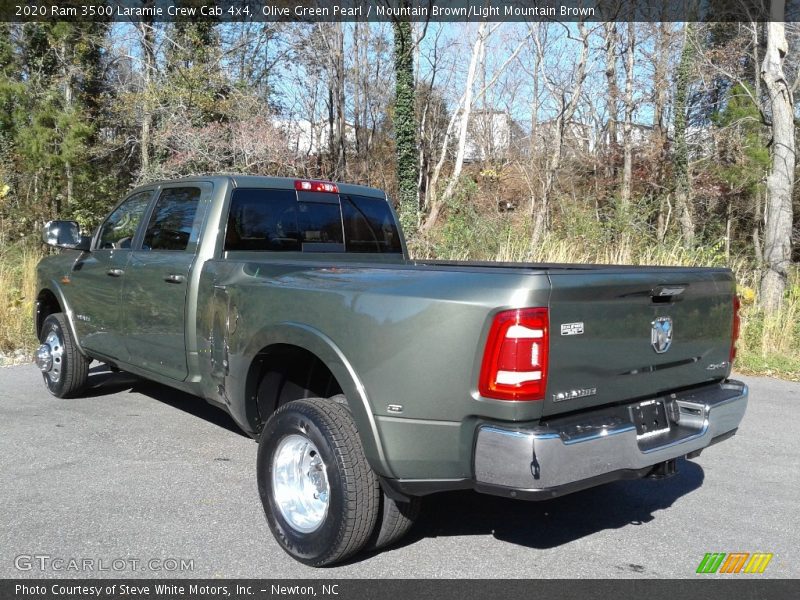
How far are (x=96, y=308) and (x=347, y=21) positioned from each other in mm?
26419

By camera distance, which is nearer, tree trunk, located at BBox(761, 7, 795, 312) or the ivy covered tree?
tree trunk, located at BBox(761, 7, 795, 312)

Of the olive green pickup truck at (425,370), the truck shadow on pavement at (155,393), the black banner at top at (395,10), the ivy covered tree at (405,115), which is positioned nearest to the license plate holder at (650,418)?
the olive green pickup truck at (425,370)

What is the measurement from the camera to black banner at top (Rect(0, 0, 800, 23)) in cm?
2100

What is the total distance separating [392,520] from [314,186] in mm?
2668

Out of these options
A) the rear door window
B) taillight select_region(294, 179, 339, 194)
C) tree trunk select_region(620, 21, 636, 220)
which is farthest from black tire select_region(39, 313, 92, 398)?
tree trunk select_region(620, 21, 636, 220)

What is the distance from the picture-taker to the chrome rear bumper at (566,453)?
2.68 metres

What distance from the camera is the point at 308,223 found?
502 cm

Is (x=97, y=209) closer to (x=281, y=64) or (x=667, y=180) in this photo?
(x=281, y=64)

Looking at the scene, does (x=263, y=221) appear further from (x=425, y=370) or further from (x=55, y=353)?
Answer: (x=55, y=353)

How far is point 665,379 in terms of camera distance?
132 inches

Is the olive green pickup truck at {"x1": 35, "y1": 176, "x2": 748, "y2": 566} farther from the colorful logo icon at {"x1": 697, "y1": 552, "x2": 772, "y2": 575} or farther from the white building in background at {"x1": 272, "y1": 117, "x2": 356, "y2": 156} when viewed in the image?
the white building in background at {"x1": 272, "y1": 117, "x2": 356, "y2": 156}

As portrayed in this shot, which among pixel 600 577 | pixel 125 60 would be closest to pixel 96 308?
pixel 600 577

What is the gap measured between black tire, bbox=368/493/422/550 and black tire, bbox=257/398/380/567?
0.07 meters

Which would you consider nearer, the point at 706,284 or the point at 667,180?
the point at 706,284
